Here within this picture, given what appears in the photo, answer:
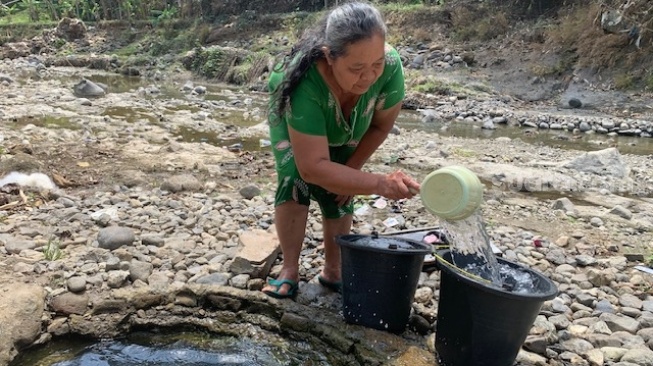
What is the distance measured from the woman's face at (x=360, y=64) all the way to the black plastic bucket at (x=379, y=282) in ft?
2.28

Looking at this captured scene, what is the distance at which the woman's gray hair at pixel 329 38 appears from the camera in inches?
80.3

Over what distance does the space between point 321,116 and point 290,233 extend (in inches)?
29.1

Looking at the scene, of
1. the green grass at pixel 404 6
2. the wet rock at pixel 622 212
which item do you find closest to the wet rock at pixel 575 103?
the wet rock at pixel 622 212

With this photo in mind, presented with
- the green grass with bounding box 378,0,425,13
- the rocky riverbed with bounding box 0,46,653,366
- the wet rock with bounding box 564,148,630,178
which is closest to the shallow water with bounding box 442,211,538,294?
the rocky riverbed with bounding box 0,46,653,366

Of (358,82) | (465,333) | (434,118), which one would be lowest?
(434,118)

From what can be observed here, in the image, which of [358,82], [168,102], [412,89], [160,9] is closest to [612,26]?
[412,89]

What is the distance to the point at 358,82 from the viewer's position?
2.18 m

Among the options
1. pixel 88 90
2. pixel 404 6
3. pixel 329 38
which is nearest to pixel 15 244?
pixel 329 38

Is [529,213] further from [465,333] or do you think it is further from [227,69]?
[227,69]

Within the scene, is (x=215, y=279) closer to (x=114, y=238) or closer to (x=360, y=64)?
(x=114, y=238)

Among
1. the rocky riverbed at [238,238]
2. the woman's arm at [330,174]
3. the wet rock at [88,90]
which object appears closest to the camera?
the woman's arm at [330,174]

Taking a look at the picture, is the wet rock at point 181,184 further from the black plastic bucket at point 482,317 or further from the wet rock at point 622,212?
the wet rock at point 622,212

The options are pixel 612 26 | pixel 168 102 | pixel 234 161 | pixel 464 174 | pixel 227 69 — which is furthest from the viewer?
Answer: pixel 227 69

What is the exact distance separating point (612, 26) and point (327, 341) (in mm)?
13215
